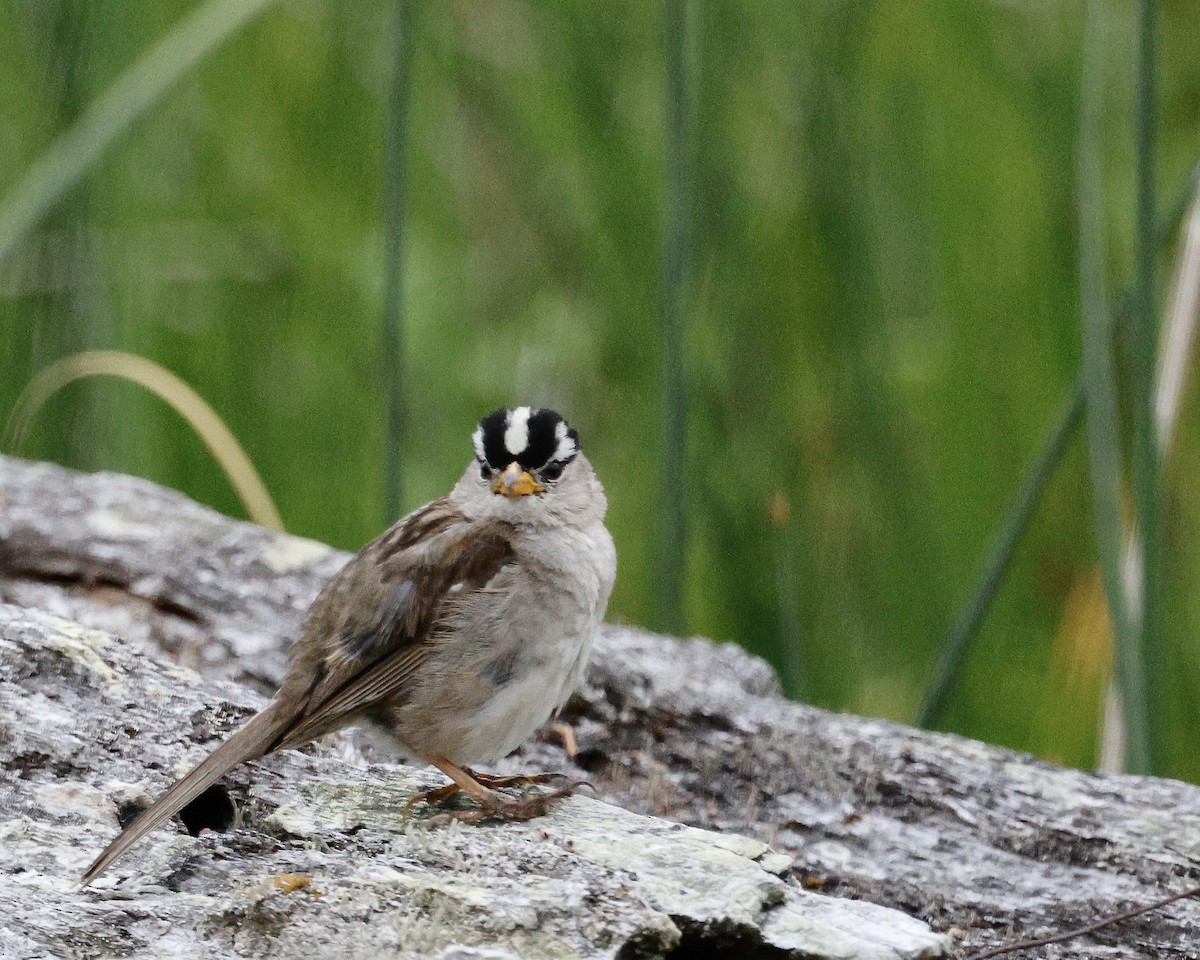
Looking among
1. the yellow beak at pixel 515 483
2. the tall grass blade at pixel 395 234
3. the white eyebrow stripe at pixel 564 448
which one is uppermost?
the tall grass blade at pixel 395 234

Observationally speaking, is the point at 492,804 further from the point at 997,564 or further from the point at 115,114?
the point at 115,114

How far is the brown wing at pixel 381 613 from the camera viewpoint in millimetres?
2838

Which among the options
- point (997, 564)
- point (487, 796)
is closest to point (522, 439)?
point (487, 796)

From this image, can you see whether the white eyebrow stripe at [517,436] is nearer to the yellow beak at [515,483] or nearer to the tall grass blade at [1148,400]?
the yellow beak at [515,483]

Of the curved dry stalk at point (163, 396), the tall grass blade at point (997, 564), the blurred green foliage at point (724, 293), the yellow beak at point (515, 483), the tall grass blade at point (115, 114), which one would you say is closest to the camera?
the yellow beak at point (515, 483)

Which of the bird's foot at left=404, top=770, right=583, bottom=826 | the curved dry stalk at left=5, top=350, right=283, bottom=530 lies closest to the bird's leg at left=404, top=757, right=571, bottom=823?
the bird's foot at left=404, top=770, right=583, bottom=826

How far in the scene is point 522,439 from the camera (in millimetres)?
3258

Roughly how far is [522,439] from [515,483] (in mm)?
117

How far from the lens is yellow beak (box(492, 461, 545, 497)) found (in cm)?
317

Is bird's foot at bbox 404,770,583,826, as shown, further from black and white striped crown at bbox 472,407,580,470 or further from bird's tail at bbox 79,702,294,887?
black and white striped crown at bbox 472,407,580,470

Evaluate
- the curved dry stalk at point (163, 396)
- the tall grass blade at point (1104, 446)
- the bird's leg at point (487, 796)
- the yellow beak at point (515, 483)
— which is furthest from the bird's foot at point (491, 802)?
the curved dry stalk at point (163, 396)

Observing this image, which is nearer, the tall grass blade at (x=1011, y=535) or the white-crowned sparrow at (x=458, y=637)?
the white-crowned sparrow at (x=458, y=637)

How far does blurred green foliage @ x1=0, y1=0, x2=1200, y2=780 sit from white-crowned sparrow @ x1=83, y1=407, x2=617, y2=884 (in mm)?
880

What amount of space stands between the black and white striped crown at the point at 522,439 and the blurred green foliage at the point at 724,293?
77 cm
